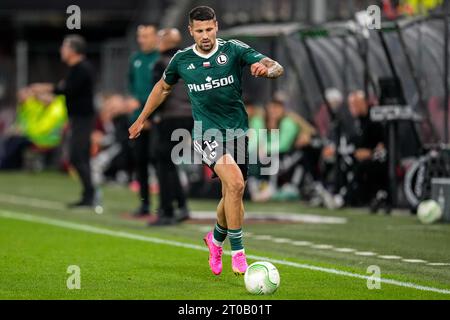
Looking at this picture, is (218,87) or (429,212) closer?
(218,87)

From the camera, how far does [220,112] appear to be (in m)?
11.7

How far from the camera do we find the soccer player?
1141 centimetres

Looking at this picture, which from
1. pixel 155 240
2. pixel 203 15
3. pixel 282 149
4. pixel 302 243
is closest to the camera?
pixel 203 15

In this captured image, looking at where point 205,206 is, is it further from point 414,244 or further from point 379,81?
point 414,244

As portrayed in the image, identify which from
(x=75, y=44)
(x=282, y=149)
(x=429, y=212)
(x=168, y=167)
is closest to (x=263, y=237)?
(x=168, y=167)

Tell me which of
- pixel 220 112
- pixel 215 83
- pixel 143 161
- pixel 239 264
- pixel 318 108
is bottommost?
pixel 239 264

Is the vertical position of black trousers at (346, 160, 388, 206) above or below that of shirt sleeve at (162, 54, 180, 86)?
below

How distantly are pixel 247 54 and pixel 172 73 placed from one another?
881mm

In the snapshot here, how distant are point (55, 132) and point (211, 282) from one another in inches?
951

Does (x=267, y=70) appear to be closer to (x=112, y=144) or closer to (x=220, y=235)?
(x=220, y=235)

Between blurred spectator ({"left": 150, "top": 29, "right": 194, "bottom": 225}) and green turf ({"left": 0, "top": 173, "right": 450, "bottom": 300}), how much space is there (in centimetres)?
46

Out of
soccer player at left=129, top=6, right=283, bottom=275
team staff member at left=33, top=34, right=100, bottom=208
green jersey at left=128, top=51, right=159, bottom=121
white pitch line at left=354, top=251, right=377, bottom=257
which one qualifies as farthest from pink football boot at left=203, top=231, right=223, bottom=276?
team staff member at left=33, top=34, right=100, bottom=208

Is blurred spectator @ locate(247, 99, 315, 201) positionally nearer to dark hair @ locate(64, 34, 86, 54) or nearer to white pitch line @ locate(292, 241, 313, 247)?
dark hair @ locate(64, 34, 86, 54)
